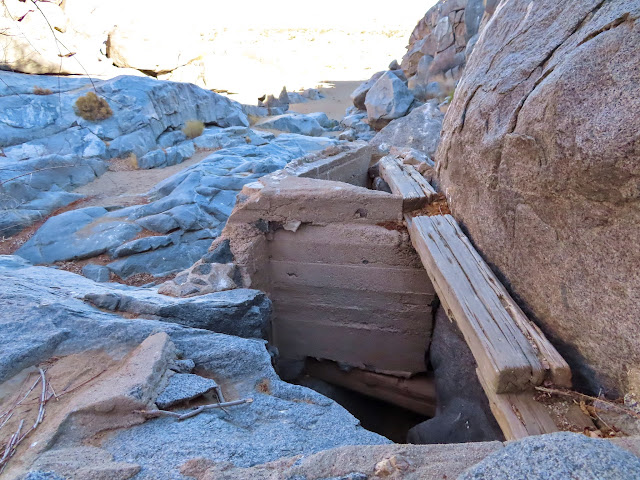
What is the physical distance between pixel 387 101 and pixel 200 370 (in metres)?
13.5

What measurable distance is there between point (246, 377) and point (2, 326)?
46.3 inches

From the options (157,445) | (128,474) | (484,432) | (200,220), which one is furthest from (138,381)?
(200,220)

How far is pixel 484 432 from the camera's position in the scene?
7.79 ft

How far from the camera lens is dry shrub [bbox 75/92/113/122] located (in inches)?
480

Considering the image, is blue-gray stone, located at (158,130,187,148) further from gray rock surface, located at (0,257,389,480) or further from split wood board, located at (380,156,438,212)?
gray rock surface, located at (0,257,389,480)

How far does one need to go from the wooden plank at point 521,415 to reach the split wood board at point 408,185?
150 cm

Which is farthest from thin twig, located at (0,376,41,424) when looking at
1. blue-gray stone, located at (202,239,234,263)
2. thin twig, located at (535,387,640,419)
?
thin twig, located at (535,387,640,419)

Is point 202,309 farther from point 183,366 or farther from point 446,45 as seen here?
point 446,45

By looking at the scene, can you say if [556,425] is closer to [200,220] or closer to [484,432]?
[484,432]

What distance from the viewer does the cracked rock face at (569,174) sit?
1.38m

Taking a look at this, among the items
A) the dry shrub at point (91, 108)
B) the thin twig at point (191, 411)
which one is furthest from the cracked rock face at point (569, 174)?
the dry shrub at point (91, 108)

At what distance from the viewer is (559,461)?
97 cm

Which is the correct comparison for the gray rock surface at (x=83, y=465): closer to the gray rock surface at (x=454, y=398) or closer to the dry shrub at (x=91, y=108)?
the gray rock surface at (x=454, y=398)

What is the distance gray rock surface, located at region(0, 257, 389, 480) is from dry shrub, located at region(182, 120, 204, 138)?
12202 mm
